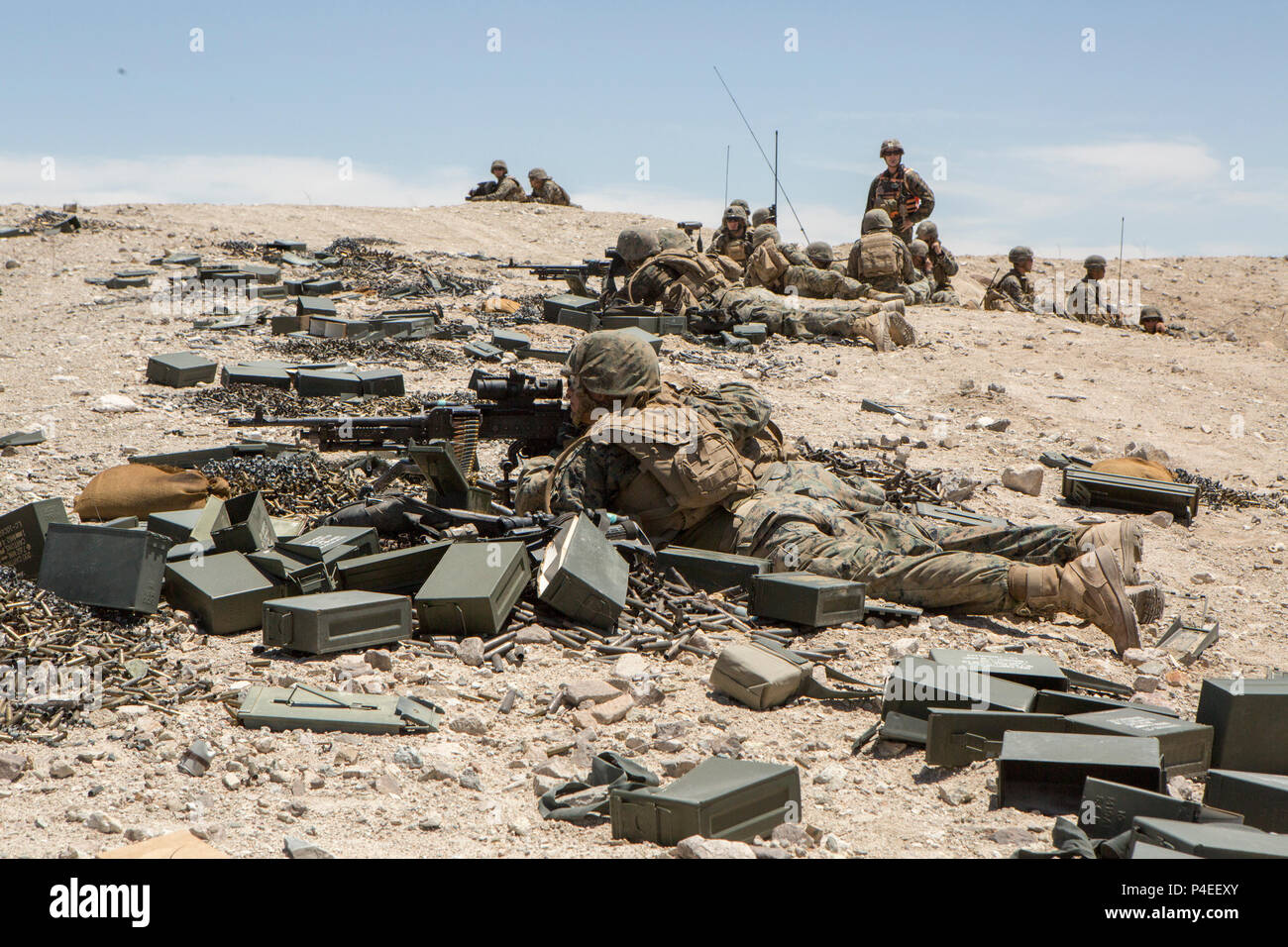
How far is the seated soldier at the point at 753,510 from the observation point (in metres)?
5.47

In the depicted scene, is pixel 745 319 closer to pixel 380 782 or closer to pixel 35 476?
pixel 35 476

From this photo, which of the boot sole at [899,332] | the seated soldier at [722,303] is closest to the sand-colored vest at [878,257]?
the seated soldier at [722,303]

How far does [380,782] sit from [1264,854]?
2516mm

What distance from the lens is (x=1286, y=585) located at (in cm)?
678

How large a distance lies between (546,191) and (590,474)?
2026 cm

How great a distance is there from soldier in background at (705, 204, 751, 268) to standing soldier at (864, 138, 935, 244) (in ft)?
7.68

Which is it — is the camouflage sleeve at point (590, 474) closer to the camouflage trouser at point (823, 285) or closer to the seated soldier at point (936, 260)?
the camouflage trouser at point (823, 285)

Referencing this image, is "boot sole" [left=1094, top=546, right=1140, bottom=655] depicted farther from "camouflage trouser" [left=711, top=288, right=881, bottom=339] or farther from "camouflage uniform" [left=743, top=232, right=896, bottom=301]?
"camouflage uniform" [left=743, top=232, right=896, bottom=301]

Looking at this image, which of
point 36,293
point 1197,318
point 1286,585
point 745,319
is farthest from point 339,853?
point 1197,318

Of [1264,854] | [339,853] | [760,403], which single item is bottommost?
[339,853]

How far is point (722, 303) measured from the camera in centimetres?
1380

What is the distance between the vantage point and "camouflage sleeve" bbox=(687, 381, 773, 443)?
623cm

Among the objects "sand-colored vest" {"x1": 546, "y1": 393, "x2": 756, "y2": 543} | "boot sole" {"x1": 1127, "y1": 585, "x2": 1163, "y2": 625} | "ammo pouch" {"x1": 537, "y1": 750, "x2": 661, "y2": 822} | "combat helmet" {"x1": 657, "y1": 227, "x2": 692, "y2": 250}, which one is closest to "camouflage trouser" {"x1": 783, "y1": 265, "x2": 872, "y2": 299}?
"combat helmet" {"x1": 657, "y1": 227, "x2": 692, "y2": 250}

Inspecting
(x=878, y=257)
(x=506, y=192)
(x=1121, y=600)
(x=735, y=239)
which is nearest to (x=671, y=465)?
(x=1121, y=600)
